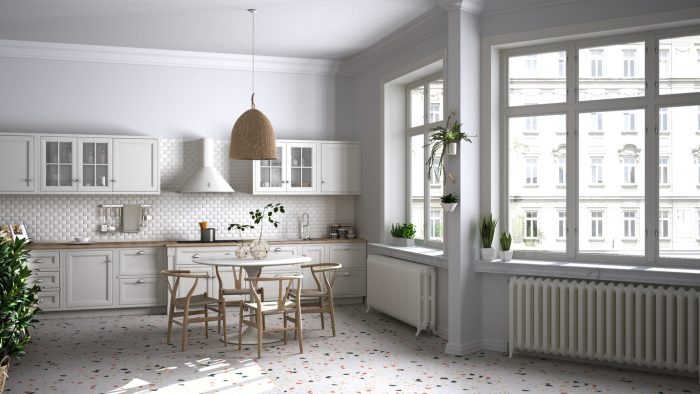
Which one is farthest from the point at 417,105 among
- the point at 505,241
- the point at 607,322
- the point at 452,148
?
the point at 607,322

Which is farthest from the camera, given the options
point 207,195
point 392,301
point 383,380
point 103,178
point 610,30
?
point 207,195

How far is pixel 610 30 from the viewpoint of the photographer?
17.3 ft

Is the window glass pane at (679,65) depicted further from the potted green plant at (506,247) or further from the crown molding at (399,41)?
the crown molding at (399,41)

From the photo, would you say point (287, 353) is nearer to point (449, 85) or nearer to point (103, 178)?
point (449, 85)

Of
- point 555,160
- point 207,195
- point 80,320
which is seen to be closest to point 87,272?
point 80,320

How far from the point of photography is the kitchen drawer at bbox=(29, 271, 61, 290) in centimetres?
724

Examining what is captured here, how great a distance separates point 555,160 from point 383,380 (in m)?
2.53

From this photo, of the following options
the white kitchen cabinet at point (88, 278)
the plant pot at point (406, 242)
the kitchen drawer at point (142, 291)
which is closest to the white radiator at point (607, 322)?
the plant pot at point (406, 242)

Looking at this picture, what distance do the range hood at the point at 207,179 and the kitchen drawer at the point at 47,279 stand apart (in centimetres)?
174

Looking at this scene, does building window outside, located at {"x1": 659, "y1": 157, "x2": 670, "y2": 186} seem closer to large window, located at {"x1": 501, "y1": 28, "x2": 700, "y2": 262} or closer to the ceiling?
large window, located at {"x1": 501, "y1": 28, "x2": 700, "y2": 262}

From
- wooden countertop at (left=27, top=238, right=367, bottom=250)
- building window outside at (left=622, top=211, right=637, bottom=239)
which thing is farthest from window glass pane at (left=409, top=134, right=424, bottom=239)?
building window outside at (left=622, top=211, right=637, bottom=239)

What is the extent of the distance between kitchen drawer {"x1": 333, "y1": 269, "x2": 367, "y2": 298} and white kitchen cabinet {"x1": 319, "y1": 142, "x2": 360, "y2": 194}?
1.07 metres

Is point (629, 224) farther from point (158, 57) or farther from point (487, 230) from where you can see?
point (158, 57)

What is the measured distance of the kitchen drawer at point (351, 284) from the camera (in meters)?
8.15
